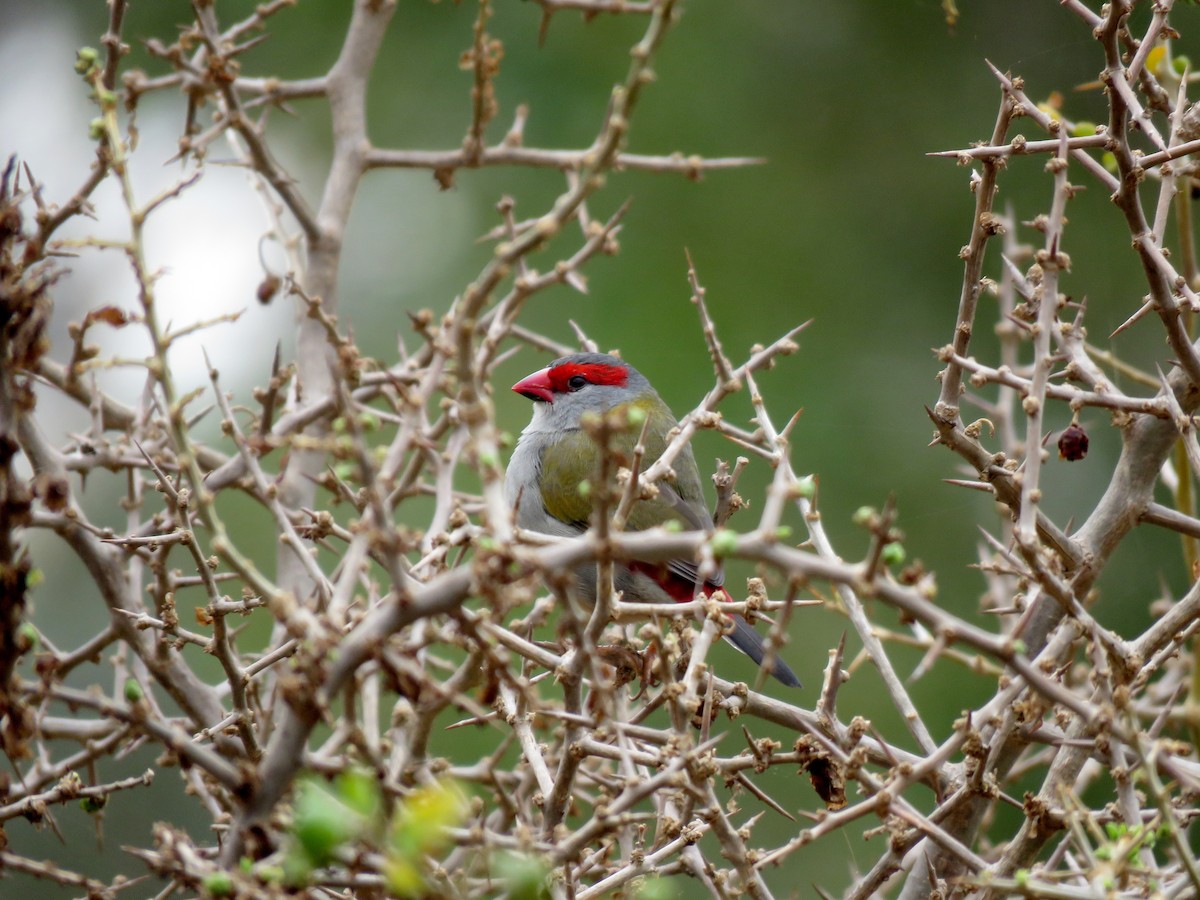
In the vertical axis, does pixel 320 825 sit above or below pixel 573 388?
above

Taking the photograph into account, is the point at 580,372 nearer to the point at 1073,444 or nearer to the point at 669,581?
the point at 669,581

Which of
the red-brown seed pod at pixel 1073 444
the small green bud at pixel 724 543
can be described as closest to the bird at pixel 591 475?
the red-brown seed pod at pixel 1073 444

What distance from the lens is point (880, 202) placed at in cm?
1084

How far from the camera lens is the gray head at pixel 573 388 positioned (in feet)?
18.1

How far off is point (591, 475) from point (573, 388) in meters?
0.80

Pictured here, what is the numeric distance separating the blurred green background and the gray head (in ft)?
9.73

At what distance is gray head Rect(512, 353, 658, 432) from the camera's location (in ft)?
18.1

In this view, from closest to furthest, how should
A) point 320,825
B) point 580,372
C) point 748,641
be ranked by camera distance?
1. point 320,825
2. point 748,641
3. point 580,372

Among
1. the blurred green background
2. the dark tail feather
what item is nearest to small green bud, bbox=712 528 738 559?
the dark tail feather

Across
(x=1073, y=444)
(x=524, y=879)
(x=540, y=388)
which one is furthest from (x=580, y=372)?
(x=524, y=879)

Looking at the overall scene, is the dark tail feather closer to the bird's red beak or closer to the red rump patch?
the red rump patch

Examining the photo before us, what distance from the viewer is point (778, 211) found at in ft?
35.2

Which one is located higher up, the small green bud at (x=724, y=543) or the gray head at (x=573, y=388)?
the small green bud at (x=724, y=543)

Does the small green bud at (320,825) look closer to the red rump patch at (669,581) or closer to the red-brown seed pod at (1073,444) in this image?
the red-brown seed pod at (1073,444)
